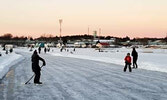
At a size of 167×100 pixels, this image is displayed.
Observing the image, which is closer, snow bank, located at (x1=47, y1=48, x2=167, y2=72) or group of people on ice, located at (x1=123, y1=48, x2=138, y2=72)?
group of people on ice, located at (x1=123, y1=48, x2=138, y2=72)

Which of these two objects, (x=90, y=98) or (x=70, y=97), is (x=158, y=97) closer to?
(x=90, y=98)

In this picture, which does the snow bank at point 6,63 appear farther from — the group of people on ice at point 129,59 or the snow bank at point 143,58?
the snow bank at point 143,58

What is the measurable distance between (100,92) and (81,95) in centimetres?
97

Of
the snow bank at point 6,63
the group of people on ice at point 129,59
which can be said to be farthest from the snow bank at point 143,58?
the snow bank at point 6,63

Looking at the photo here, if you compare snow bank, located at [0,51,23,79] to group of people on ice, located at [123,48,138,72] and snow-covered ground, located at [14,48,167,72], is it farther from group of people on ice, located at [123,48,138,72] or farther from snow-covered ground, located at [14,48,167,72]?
snow-covered ground, located at [14,48,167,72]

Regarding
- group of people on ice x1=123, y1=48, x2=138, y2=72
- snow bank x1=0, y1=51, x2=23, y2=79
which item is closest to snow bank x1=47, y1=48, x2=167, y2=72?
group of people on ice x1=123, y1=48, x2=138, y2=72

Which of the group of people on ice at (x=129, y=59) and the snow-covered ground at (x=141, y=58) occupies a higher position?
the group of people on ice at (x=129, y=59)

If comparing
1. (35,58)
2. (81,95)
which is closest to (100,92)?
(81,95)

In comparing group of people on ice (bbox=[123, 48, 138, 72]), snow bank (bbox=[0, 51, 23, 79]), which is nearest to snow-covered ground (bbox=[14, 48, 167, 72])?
group of people on ice (bbox=[123, 48, 138, 72])

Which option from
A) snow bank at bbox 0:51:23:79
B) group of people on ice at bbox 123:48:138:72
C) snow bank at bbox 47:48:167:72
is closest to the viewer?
snow bank at bbox 0:51:23:79

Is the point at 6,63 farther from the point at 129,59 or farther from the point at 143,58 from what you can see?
the point at 143,58

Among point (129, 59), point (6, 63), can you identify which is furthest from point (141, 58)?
point (6, 63)

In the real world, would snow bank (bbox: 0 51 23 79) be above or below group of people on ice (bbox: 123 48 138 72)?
below

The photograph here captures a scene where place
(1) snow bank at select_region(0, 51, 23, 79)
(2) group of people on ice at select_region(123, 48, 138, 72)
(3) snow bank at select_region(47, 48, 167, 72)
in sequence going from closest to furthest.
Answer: (1) snow bank at select_region(0, 51, 23, 79)
(2) group of people on ice at select_region(123, 48, 138, 72)
(3) snow bank at select_region(47, 48, 167, 72)
